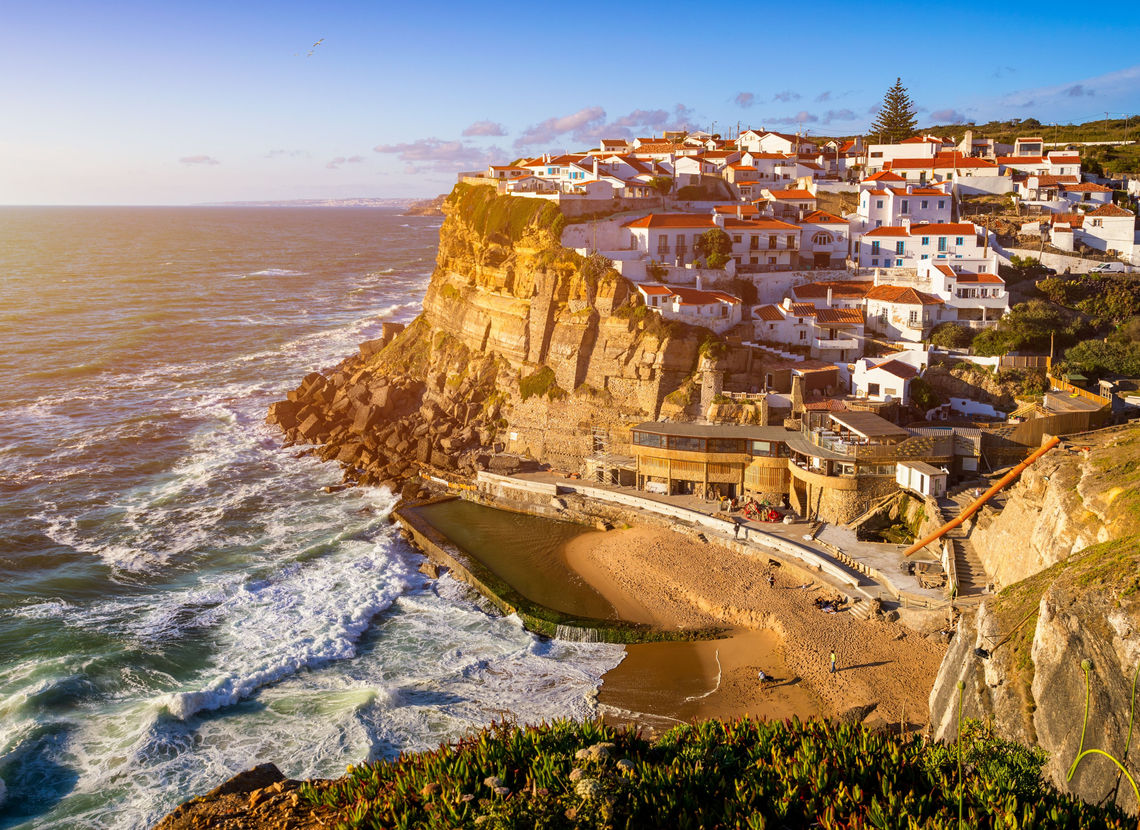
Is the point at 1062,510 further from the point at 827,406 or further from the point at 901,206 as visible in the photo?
the point at 901,206

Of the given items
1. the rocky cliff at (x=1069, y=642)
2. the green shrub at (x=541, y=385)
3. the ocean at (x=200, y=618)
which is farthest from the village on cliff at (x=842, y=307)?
the ocean at (x=200, y=618)

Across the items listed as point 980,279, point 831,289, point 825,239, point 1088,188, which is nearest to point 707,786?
point 831,289

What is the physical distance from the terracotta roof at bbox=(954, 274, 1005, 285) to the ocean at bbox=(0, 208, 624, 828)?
2904 cm

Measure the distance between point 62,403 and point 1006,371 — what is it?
194ft

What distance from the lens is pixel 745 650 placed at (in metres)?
28.3

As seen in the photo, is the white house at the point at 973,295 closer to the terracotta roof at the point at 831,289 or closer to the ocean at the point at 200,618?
the terracotta roof at the point at 831,289

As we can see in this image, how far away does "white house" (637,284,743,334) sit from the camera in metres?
43.5

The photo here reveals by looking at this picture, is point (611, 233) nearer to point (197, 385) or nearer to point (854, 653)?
point (854, 653)

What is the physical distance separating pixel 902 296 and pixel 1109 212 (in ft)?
57.2

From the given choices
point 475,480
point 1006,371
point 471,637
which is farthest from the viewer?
point 475,480

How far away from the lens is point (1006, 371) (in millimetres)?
40281

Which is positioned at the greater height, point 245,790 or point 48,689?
point 245,790

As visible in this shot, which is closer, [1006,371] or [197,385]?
[1006,371]

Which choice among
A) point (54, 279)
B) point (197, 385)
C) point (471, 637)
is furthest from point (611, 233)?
point (54, 279)
